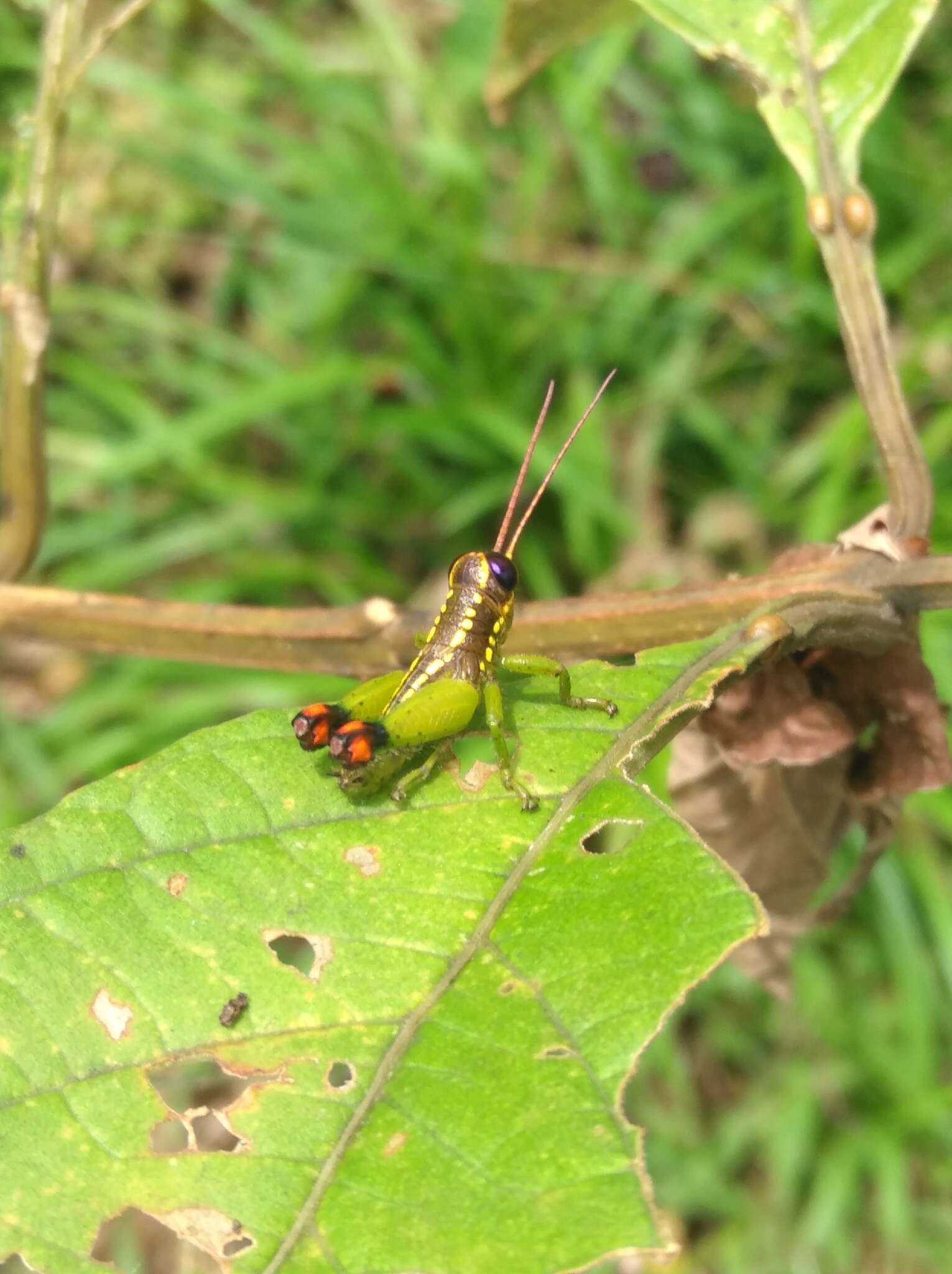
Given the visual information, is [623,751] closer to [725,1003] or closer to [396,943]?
[396,943]

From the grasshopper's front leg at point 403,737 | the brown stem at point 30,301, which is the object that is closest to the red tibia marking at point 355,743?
the grasshopper's front leg at point 403,737

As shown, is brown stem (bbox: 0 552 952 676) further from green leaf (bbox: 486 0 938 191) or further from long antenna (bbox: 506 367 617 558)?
green leaf (bbox: 486 0 938 191)

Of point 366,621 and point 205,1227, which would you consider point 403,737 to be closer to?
point 366,621

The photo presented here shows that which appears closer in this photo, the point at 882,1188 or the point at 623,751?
the point at 623,751

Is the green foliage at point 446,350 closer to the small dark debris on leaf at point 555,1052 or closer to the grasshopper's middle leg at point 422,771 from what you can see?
the grasshopper's middle leg at point 422,771

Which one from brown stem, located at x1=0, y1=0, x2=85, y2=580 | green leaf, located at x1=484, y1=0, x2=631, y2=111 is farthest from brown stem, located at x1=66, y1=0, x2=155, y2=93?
green leaf, located at x1=484, y1=0, x2=631, y2=111

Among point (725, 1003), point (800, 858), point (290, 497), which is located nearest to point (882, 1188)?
point (725, 1003)

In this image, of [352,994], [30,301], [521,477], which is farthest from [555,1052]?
[30,301]
